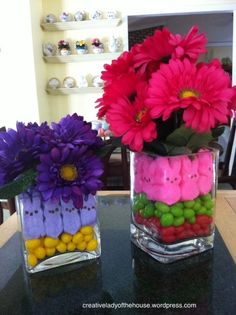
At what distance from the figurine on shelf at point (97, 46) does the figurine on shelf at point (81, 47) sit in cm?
9

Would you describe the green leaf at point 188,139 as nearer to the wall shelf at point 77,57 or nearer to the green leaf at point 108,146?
the green leaf at point 108,146

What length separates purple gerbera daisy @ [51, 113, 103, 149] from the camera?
0.54 metres

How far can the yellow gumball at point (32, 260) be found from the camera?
575mm

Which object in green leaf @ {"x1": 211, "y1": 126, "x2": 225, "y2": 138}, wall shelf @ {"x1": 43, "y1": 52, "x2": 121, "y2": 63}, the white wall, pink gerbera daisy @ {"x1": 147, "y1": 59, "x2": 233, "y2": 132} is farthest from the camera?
wall shelf @ {"x1": 43, "y1": 52, "x2": 121, "y2": 63}

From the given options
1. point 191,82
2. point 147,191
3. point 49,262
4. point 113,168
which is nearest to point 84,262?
point 49,262

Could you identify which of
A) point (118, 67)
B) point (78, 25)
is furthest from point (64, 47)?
point (118, 67)

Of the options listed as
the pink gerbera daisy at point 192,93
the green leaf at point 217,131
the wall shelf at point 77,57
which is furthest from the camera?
the wall shelf at point 77,57

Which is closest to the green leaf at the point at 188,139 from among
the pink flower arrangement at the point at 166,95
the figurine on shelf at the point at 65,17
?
the pink flower arrangement at the point at 166,95

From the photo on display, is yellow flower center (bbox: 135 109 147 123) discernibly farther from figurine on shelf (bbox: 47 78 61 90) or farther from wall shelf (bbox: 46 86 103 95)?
figurine on shelf (bbox: 47 78 61 90)

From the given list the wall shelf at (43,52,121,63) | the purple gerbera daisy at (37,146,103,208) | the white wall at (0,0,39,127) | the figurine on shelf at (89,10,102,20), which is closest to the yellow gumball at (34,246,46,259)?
the purple gerbera daisy at (37,146,103,208)

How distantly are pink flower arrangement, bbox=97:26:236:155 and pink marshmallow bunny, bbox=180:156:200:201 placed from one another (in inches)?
1.0

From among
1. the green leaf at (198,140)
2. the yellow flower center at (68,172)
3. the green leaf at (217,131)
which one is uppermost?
the green leaf at (217,131)

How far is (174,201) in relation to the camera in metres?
0.56

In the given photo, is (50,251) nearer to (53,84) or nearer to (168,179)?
(168,179)
